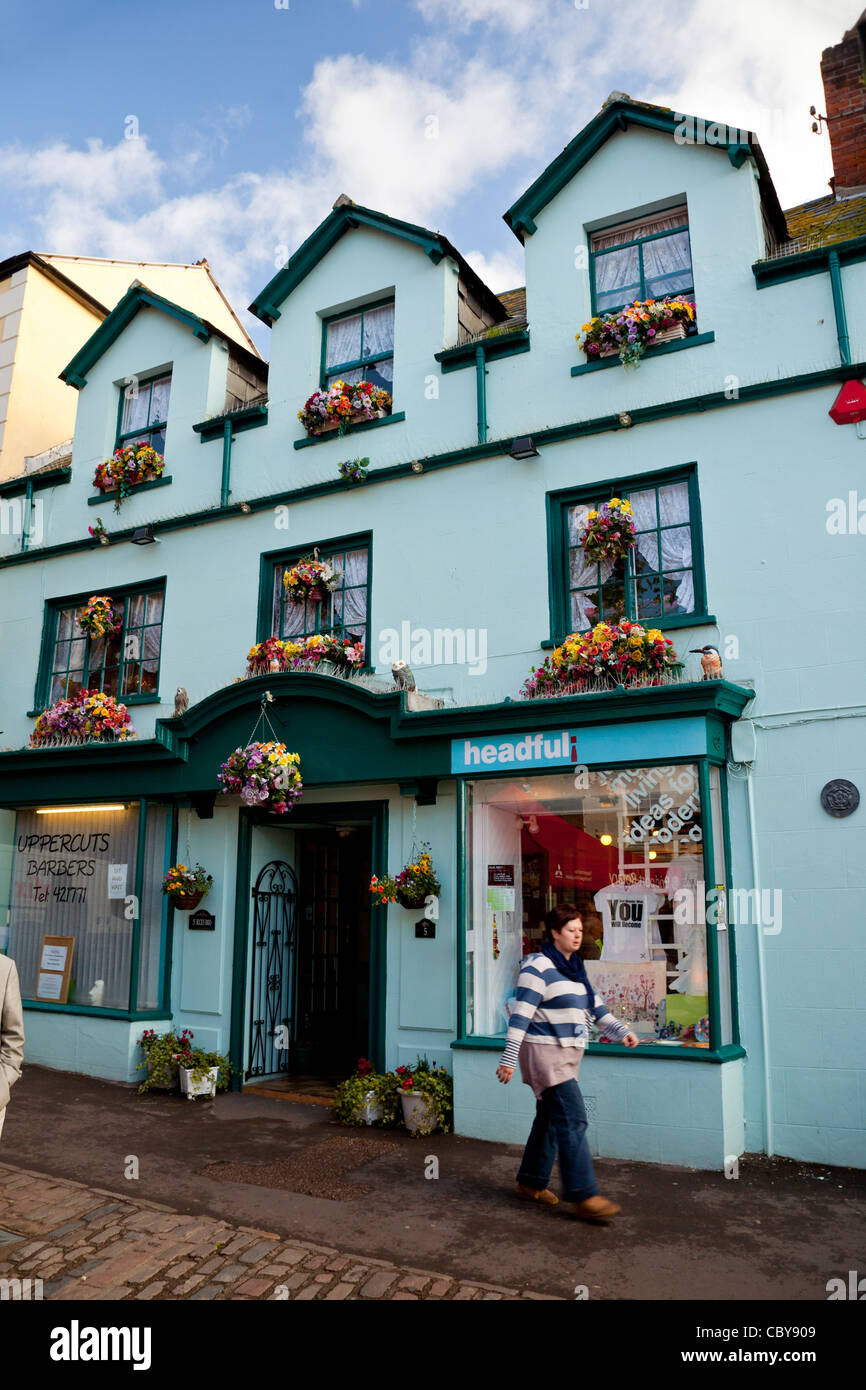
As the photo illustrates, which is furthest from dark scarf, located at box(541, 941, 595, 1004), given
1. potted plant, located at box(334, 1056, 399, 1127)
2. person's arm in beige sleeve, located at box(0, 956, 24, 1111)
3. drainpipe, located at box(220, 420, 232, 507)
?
drainpipe, located at box(220, 420, 232, 507)

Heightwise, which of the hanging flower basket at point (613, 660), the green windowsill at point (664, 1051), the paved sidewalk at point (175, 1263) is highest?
the hanging flower basket at point (613, 660)

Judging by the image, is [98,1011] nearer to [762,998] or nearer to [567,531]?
[762,998]

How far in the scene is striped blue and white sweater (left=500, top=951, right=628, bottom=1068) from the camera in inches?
263

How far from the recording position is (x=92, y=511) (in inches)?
541

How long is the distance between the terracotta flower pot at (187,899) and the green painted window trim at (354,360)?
6231mm

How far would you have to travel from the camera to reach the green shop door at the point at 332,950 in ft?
39.3

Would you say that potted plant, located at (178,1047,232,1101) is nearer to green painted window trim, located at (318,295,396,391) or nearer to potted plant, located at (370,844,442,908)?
potted plant, located at (370,844,442,908)

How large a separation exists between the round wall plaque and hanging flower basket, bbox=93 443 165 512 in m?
9.26

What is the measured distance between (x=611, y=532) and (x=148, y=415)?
739cm

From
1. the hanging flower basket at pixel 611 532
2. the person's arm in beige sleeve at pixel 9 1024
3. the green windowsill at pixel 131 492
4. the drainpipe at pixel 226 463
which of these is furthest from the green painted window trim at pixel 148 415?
the person's arm in beige sleeve at pixel 9 1024

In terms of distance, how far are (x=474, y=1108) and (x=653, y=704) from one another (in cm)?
394

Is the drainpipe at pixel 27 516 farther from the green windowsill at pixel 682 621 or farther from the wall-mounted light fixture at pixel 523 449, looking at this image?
the green windowsill at pixel 682 621

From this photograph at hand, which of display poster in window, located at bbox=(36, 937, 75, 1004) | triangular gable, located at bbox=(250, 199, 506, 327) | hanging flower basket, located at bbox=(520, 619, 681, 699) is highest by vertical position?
triangular gable, located at bbox=(250, 199, 506, 327)
